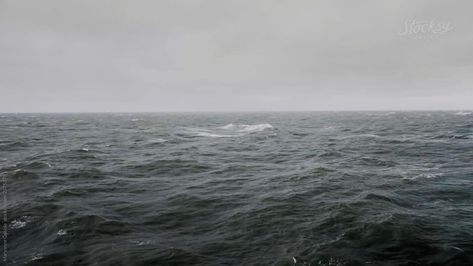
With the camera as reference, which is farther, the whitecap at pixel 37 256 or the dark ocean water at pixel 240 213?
the dark ocean water at pixel 240 213

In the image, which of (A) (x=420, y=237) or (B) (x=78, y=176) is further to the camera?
(B) (x=78, y=176)

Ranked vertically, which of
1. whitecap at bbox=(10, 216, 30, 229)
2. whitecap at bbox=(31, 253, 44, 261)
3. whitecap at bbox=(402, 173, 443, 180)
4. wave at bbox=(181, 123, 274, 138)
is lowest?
whitecap at bbox=(31, 253, 44, 261)

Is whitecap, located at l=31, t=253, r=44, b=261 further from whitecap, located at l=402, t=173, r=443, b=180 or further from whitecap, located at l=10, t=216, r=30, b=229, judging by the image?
whitecap, located at l=402, t=173, r=443, b=180

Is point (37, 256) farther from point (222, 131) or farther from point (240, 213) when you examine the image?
point (222, 131)

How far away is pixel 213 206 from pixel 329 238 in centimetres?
578

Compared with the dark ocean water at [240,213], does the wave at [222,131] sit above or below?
above

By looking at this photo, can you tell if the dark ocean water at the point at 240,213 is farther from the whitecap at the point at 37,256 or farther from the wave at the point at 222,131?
the wave at the point at 222,131

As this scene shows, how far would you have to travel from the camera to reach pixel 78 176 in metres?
21.5

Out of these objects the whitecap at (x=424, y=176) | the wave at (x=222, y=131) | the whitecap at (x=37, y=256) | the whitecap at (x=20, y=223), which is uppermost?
the whitecap at (x=424, y=176)

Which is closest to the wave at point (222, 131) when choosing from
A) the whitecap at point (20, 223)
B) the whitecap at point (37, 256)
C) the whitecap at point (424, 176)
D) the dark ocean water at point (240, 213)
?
the dark ocean water at point (240, 213)

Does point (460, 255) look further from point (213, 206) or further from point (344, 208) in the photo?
point (213, 206)

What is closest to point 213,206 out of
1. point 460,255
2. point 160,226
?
point 160,226

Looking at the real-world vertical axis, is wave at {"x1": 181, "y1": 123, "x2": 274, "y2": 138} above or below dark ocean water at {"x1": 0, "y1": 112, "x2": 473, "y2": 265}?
above

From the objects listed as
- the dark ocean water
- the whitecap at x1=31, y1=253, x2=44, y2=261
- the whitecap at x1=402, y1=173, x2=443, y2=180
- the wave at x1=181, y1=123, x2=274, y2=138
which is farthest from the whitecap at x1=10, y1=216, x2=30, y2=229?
the wave at x1=181, y1=123, x2=274, y2=138
